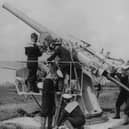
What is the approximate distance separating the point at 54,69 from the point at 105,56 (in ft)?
5.59

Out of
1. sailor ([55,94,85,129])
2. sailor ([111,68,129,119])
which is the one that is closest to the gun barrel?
sailor ([111,68,129,119])

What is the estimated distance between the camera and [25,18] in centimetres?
1669

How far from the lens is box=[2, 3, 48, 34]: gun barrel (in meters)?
16.2

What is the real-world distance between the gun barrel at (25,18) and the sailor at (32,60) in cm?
83

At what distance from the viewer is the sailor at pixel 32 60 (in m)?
15.2

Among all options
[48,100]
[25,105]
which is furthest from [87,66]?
[25,105]

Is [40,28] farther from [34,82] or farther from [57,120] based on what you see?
[57,120]

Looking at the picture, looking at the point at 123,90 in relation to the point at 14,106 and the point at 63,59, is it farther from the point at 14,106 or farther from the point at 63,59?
the point at 14,106

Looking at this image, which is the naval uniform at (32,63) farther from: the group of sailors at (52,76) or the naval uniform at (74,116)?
the naval uniform at (74,116)

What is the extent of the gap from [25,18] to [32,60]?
2092 mm

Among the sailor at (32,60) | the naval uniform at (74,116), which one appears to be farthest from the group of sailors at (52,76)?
the naval uniform at (74,116)

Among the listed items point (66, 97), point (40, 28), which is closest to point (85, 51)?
point (40, 28)

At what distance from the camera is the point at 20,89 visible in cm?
1550

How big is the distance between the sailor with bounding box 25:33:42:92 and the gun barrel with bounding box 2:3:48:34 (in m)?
0.83
